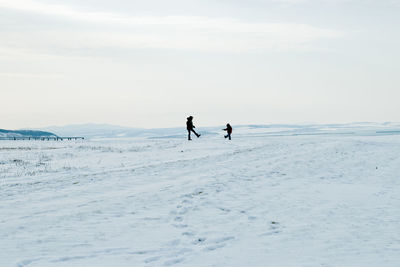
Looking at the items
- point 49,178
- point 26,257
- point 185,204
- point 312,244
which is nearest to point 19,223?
point 26,257

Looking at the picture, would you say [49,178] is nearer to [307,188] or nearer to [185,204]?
[185,204]

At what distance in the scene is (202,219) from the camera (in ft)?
25.8

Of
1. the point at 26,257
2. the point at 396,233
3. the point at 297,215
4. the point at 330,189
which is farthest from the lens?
the point at 330,189

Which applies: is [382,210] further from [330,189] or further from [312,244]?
[312,244]

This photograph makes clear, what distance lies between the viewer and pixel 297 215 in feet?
27.4

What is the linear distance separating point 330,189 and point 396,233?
14.5 ft

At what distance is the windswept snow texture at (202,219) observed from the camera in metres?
5.82

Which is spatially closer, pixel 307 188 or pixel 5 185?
pixel 307 188

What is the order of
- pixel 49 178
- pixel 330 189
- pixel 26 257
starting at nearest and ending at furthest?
1. pixel 26 257
2. pixel 330 189
3. pixel 49 178

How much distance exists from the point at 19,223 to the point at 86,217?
126 cm

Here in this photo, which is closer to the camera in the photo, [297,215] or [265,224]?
[265,224]

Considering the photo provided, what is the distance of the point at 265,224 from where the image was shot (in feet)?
25.0

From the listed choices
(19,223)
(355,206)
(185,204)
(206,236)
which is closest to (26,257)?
(19,223)

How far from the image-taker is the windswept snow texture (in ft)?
19.1
